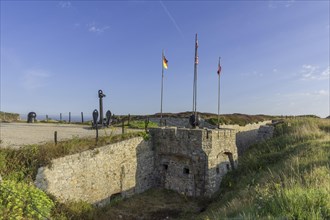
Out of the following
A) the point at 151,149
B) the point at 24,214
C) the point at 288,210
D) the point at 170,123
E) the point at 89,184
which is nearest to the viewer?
the point at 288,210

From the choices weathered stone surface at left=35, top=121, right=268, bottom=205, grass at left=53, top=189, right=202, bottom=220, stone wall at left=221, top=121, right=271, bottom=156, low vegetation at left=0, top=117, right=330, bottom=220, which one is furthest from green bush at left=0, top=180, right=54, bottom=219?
stone wall at left=221, top=121, right=271, bottom=156

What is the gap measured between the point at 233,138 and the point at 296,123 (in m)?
11.4

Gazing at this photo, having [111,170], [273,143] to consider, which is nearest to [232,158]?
[273,143]

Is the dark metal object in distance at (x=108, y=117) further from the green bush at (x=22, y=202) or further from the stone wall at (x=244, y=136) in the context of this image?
the green bush at (x=22, y=202)

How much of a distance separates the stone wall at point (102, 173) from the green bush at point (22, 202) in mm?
1236

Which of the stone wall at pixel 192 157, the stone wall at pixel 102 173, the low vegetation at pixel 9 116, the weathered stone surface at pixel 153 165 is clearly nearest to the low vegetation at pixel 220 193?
the stone wall at pixel 102 173

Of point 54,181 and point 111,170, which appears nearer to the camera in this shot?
point 54,181

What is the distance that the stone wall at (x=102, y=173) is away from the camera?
11.5 m

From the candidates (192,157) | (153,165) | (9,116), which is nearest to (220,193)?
(192,157)

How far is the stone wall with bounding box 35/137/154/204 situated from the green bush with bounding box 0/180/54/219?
124 cm

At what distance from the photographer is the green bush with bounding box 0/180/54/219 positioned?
7711mm

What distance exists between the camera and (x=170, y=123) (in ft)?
95.2

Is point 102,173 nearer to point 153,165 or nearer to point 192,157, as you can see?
point 153,165

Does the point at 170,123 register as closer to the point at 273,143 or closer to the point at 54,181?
the point at 273,143
